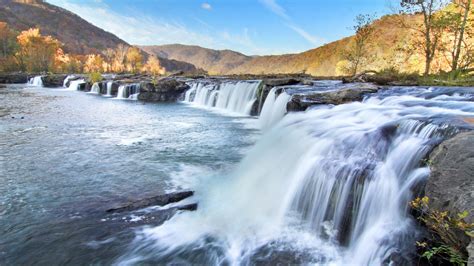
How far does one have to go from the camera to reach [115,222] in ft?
19.1

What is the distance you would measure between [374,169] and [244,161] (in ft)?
14.4

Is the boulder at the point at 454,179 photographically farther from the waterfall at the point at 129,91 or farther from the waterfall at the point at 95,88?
the waterfall at the point at 95,88

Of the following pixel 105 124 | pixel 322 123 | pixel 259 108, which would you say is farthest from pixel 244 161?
pixel 259 108

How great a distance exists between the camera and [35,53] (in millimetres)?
72938

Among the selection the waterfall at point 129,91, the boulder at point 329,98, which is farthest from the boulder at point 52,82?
the boulder at point 329,98

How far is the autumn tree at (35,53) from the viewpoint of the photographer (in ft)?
234

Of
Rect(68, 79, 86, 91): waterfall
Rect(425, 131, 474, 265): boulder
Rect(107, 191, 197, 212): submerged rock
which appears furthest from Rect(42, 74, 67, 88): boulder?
Rect(425, 131, 474, 265): boulder

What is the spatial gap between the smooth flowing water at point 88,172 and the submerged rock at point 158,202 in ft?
0.69

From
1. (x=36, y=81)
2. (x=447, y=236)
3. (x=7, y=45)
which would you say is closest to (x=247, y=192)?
(x=447, y=236)

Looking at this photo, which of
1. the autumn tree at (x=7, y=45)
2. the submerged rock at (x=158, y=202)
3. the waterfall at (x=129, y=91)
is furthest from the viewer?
the autumn tree at (x=7, y=45)

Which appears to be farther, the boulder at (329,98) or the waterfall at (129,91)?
the waterfall at (129,91)

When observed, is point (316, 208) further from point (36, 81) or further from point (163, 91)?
point (36, 81)

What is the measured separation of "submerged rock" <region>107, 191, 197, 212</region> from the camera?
6324 mm

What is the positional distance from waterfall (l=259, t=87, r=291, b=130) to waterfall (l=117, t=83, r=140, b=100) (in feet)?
54.6
